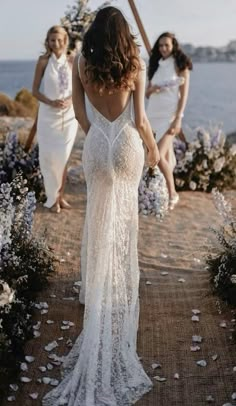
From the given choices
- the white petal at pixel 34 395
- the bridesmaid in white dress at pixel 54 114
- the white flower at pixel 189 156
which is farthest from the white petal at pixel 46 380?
the white flower at pixel 189 156

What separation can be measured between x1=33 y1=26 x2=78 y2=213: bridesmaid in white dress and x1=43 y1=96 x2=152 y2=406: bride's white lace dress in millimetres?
3289

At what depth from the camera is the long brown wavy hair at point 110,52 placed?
12.8 ft

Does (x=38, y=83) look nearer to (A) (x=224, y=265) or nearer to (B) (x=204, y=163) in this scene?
(B) (x=204, y=163)

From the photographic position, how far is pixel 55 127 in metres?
7.61

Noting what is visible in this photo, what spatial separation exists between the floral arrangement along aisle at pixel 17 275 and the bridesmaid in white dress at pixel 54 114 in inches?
74.4

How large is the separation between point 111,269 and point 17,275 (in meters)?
1.05

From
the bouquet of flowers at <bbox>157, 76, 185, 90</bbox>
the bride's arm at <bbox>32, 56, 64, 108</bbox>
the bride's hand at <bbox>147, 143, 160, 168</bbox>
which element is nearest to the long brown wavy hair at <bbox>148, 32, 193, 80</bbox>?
the bouquet of flowers at <bbox>157, 76, 185, 90</bbox>

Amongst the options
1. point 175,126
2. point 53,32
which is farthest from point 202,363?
point 53,32

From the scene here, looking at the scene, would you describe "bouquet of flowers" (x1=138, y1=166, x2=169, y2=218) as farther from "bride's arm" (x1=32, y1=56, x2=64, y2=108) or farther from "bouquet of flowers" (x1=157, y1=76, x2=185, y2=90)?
"bride's arm" (x1=32, y1=56, x2=64, y2=108)

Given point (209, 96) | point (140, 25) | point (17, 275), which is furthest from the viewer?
point (209, 96)

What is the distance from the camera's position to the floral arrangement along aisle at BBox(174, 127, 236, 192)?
347 inches

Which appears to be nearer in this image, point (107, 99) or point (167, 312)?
point (107, 99)

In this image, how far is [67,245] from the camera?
666 cm

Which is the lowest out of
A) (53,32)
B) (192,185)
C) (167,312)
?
(192,185)
